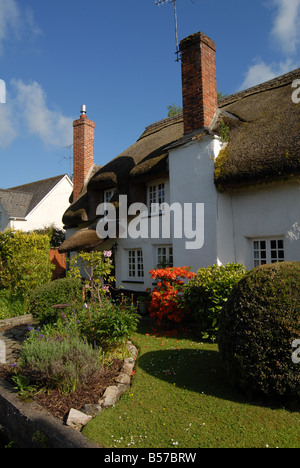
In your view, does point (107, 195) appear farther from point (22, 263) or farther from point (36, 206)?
point (36, 206)

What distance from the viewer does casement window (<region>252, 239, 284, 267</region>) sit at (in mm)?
8195

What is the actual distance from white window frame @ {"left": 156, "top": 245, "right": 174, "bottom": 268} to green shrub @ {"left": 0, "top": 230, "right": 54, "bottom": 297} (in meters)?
3.78

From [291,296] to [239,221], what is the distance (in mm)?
4889

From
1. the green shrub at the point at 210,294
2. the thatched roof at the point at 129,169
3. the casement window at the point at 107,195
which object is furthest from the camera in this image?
the casement window at the point at 107,195

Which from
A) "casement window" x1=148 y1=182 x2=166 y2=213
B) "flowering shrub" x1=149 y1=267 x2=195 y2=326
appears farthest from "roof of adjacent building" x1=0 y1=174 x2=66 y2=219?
"flowering shrub" x1=149 y1=267 x2=195 y2=326

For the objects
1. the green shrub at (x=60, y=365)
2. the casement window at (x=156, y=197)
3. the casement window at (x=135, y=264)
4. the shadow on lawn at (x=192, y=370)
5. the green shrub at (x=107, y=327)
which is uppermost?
the casement window at (x=156, y=197)

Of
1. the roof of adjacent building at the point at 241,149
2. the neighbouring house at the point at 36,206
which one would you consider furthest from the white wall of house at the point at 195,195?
the neighbouring house at the point at 36,206

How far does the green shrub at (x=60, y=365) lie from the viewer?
15.5ft

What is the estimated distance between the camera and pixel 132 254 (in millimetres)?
12344

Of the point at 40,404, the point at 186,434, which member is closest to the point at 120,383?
the point at 40,404

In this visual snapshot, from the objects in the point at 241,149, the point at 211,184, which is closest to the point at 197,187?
the point at 211,184

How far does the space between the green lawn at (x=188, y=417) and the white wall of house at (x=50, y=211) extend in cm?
2302

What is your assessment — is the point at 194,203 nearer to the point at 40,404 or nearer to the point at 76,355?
the point at 76,355

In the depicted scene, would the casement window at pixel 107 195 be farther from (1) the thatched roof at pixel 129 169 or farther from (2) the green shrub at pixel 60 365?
(2) the green shrub at pixel 60 365
